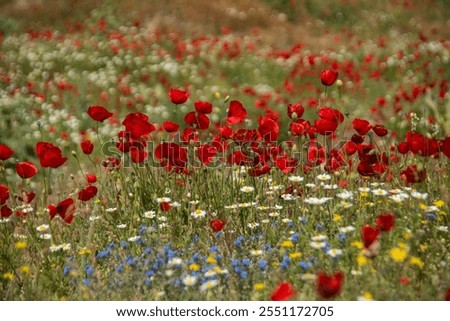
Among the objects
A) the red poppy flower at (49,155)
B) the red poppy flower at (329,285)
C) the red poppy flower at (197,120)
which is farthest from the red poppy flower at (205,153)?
the red poppy flower at (329,285)

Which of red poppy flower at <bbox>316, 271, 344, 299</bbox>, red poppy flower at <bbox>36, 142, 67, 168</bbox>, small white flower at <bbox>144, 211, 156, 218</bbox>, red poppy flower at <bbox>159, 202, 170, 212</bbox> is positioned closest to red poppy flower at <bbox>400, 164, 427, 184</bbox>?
red poppy flower at <bbox>316, 271, 344, 299</bbox>

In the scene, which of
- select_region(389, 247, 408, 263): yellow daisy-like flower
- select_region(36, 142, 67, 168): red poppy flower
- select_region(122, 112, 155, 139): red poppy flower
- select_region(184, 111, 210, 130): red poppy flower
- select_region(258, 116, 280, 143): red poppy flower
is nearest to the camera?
select_region(389, 247, 408, 263): yellow daisy-like flower

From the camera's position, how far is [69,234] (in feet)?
11.3

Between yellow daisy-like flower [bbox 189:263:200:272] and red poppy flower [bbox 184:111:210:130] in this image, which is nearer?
yellow daisy-like flower [bbox 189:263:200:272]

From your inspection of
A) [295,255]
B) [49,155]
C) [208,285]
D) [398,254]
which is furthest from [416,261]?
[49,155]

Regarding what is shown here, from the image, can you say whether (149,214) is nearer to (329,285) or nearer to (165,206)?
(165,206)

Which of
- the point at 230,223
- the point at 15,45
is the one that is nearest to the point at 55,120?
the point at 15,45

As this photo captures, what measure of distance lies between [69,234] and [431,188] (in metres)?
1.96

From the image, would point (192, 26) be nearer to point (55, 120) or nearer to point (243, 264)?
point (55, 120)

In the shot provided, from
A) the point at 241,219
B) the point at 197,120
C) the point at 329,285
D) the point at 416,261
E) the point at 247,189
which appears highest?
the point at 197,120

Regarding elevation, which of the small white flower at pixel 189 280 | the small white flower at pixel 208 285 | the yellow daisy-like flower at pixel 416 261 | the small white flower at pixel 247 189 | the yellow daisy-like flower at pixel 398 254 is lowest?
the small white flower at pixel 247 189

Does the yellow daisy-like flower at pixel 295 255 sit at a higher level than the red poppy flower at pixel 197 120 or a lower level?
lower

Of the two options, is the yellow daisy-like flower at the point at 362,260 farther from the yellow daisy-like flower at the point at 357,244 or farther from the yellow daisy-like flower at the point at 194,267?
the yellow daisy-like flower at the point at 194,267

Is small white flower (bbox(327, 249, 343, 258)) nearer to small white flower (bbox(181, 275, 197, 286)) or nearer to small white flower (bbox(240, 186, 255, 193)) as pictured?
small white flower (bbox(181, 275, 197, 286))
